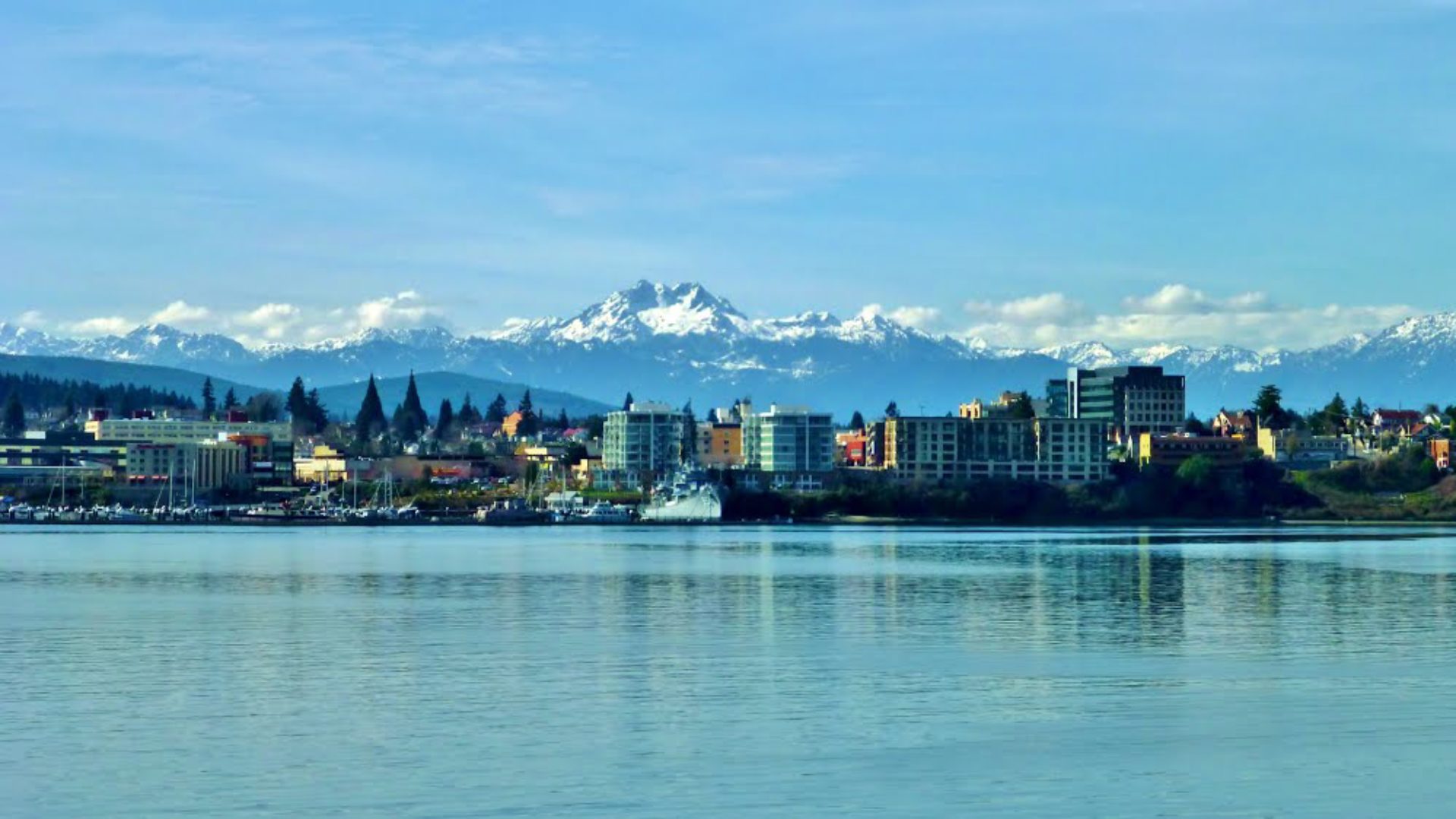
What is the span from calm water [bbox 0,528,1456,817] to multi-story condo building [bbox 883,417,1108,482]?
113 meters

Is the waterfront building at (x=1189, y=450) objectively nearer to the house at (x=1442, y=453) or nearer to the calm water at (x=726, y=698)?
the house at (x=1442, y=453)

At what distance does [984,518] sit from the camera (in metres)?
168

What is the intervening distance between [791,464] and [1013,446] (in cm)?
2178

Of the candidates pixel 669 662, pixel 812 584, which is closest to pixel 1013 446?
pixel 812 584

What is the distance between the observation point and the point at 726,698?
34.0 m

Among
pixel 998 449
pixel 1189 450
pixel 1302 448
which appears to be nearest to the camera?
pixel 1189 450

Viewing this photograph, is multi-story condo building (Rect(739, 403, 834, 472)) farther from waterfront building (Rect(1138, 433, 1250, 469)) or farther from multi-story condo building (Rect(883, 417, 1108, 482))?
waterfront building (Rect(1138, 433, 1250, 469))

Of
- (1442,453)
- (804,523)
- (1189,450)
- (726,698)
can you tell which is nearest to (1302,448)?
(1442,453)

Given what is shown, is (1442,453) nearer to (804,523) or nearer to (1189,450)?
(1189,450)

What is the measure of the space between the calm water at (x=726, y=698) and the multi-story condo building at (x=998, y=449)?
11297cm

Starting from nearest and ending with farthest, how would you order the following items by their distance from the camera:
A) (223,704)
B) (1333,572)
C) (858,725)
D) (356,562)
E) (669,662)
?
(858,725) → (223,704) → (669,662) → (1333,572) → (356,562)

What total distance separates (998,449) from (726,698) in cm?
15310

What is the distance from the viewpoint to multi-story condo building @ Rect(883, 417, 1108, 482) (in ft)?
593

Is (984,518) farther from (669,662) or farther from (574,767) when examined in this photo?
(574,767)
